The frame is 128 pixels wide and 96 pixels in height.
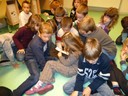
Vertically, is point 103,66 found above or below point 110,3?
below

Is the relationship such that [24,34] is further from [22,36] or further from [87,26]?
[87,26]

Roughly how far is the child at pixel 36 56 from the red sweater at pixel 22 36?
0.58ft

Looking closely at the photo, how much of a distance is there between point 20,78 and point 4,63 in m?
0.28

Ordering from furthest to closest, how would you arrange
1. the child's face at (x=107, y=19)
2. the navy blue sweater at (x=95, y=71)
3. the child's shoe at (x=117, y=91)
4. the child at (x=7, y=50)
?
1. the child's face at (x=107, y=19)
2. the child at (x=7, y=50)
3. the child's shoe at (x=117, y=91)
4. the navy blue sweater at (x=95, y=71)

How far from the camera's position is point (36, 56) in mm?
1725

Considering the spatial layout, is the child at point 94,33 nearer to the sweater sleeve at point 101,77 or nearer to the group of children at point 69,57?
the group of children at point 69,57

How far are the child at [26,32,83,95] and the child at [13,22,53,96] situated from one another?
6 centimetres

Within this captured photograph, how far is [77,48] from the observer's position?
5.18 feet

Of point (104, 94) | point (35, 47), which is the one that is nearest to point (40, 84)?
point (35, 47)

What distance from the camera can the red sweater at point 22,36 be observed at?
1.90 meters

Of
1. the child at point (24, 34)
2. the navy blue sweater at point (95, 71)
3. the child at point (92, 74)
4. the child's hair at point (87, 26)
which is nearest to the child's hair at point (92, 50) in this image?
the child at point (92, 74)

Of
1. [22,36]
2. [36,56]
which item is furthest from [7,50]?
[36,56]

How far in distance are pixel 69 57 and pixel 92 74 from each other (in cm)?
30

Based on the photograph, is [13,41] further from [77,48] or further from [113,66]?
[113,66]
